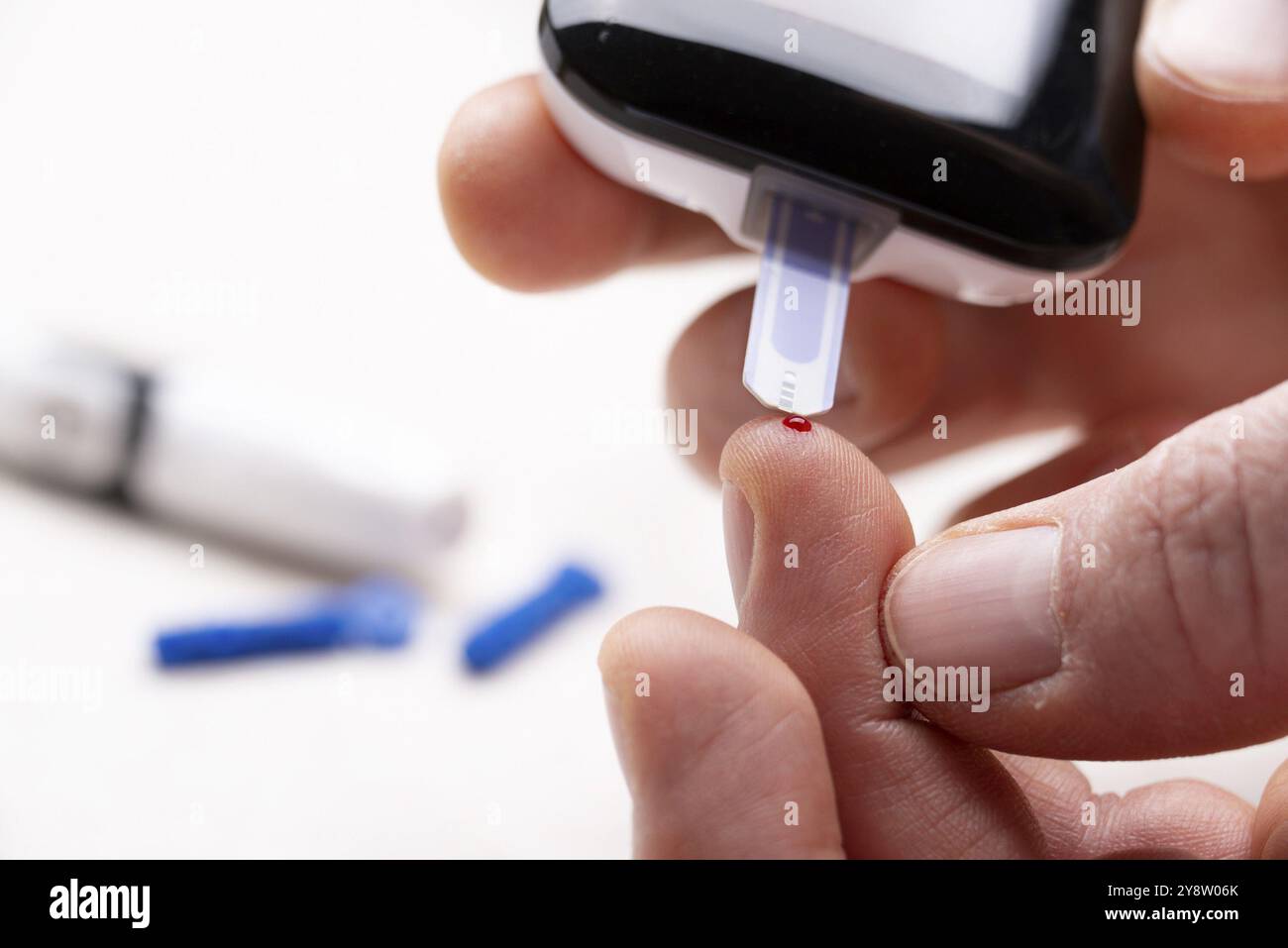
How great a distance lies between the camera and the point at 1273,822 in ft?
1.61

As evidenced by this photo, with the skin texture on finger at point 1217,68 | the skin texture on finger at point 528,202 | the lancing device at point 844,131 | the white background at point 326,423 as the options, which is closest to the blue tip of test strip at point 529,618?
the white background at point 326,423

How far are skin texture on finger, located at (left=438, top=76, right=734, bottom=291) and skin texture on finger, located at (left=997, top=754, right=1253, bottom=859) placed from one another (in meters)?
0.33

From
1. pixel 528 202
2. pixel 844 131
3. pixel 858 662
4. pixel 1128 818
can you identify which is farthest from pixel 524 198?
pixel 1128 818

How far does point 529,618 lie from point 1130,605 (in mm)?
377

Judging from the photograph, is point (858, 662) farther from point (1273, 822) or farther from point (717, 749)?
point (1273, 822)

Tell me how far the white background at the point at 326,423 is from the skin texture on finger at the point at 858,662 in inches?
7.7

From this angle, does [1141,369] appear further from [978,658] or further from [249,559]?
[249,559]

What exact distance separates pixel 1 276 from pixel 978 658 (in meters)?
0.78

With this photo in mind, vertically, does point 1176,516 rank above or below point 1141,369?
below

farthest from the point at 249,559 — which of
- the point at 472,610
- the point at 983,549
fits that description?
the point at 983,549

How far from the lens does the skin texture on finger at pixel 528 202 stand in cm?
60

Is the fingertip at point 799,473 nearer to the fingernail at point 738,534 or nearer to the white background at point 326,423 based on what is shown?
the fingernail at point 738,534

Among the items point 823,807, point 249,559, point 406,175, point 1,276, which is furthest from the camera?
point 406,175
